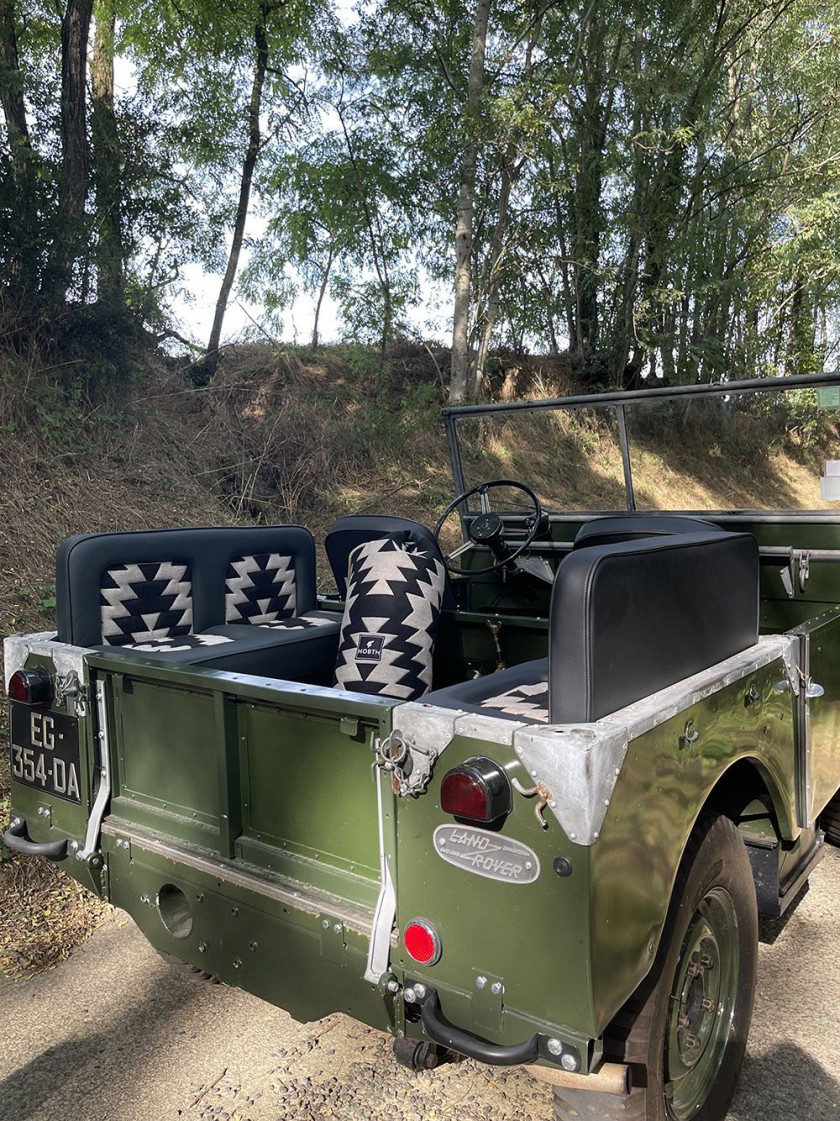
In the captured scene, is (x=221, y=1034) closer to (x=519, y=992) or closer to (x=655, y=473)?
(x=519, y=992)

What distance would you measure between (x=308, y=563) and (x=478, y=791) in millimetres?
2118

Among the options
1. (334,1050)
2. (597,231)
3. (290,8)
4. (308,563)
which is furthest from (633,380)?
(334,1050)

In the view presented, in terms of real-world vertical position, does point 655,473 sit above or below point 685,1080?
above

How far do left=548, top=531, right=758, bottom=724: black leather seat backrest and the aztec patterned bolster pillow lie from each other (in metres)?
1.04

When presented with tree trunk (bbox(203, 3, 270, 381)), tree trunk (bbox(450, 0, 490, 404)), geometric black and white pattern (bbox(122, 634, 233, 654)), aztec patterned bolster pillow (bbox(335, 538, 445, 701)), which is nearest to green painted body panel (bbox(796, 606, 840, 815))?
aztec patterned bolster pillow (bbox(335, 538, 445, 701))

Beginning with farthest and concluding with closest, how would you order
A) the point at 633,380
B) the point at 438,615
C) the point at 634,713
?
the point at 633,380 → the point at 438,615 → the point at 634,713

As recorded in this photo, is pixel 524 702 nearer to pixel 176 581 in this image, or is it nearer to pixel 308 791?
pixel 308 791

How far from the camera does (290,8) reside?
10.2 meters

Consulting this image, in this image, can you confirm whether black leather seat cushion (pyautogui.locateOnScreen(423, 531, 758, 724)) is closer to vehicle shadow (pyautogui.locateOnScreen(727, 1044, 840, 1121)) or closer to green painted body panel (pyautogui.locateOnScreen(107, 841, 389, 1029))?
green painted body panel (pyautogui.locateOnScreen(107, 841, 389, 1029))

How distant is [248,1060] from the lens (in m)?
2.25

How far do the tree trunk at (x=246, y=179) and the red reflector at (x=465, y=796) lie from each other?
8833 millimetres

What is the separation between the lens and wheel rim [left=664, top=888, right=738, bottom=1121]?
1810 millimetres

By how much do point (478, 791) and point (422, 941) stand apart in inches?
14.9

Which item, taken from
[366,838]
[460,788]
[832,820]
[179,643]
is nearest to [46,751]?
[179,643]
